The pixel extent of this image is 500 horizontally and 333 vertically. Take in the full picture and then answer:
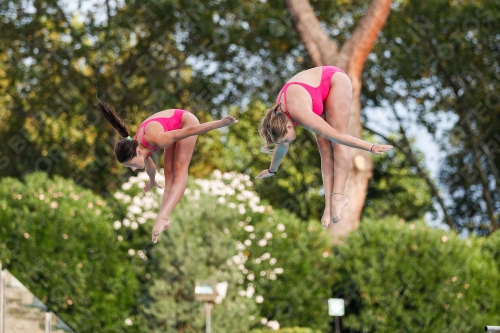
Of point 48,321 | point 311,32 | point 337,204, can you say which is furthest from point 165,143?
point 311,32

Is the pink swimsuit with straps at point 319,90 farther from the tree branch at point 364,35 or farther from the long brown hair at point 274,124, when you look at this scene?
the tree branch at point 364,35

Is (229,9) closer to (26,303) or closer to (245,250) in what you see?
(245,250)

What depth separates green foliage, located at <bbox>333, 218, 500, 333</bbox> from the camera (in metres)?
15.4

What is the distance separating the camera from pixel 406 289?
15.5 m

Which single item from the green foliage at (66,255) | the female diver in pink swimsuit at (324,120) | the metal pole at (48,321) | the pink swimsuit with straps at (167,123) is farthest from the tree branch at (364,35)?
the pink swimsuit with straps at (167,123)

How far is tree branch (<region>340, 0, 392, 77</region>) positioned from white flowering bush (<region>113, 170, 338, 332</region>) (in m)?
3.30

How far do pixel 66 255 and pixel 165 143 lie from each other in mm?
10148

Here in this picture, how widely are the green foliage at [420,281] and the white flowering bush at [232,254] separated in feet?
2.87

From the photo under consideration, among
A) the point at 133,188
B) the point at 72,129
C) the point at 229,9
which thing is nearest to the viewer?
the point at 133,188

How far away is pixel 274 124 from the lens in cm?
493

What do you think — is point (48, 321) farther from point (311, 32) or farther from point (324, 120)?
point (324, 120)

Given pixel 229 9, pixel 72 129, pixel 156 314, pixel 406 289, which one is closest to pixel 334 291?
pixel 406 289

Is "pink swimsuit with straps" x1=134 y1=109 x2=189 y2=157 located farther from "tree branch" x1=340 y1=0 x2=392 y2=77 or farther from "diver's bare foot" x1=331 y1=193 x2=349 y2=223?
"tree branch" x1=340 y1=0 x2=392 y2=77

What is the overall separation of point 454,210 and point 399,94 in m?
3.84
